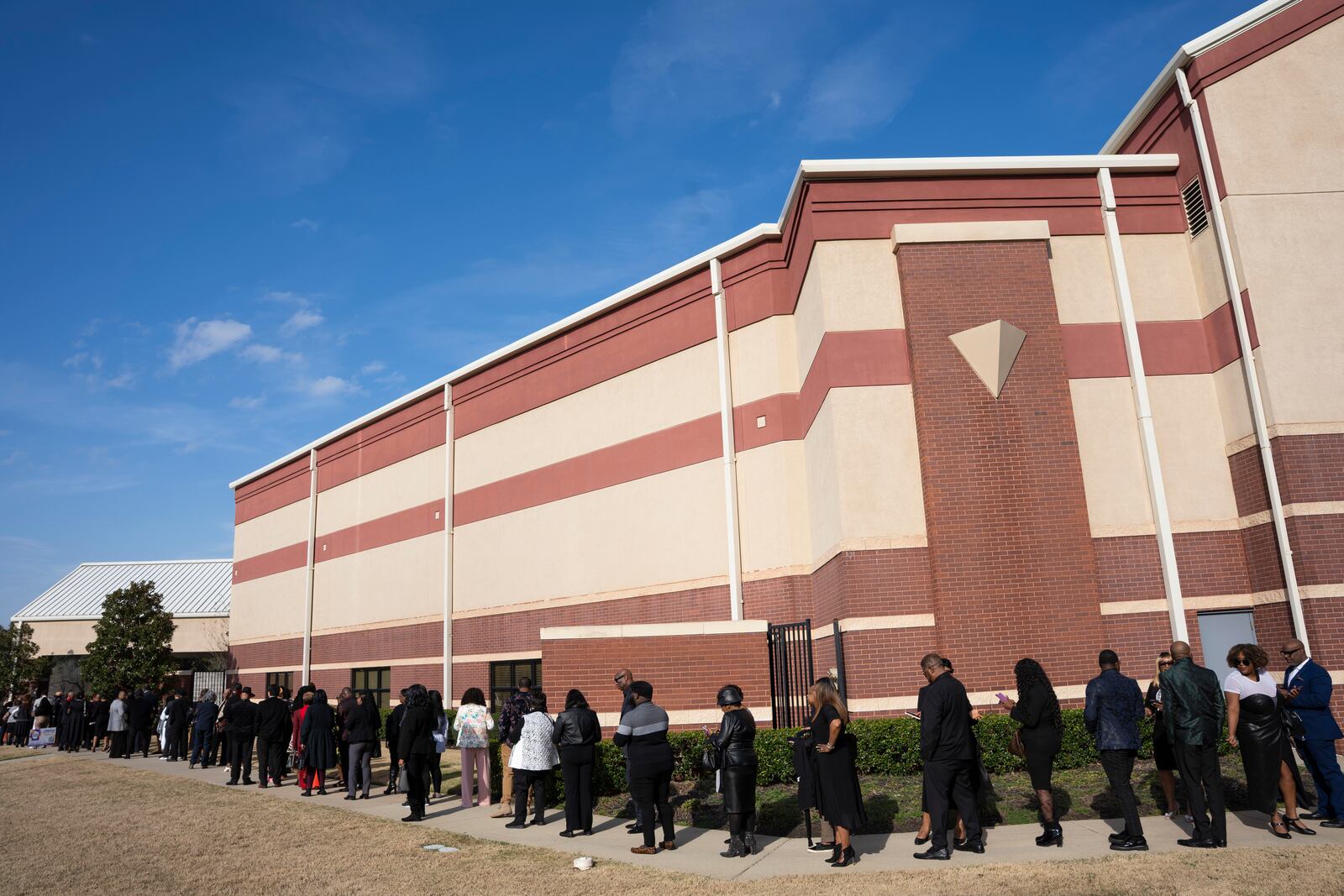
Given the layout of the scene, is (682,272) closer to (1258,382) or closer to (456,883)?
(1258,382)

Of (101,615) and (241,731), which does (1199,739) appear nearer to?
(241,731)

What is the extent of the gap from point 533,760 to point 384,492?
18790 mm

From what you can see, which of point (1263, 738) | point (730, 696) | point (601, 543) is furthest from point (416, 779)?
point (1263, 738)

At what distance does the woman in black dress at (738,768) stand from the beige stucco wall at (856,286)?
828 centimetres

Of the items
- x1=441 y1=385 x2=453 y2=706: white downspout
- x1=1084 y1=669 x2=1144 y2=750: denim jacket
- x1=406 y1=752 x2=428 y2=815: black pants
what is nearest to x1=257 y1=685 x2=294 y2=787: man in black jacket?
x1=406 y1=752 x2=428 y2=815: black pants

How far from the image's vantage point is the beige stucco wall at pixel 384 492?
27.2 m

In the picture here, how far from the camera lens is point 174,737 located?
72.2 feet

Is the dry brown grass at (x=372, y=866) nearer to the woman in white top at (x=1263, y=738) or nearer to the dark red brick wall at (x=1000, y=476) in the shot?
the woman in white top at (x=1263, y=738)

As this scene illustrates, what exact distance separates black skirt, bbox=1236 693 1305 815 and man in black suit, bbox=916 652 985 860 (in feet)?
9.07

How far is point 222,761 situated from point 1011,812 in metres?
16.6

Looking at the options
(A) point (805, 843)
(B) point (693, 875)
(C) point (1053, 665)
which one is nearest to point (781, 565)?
(C) point (1053, 665)

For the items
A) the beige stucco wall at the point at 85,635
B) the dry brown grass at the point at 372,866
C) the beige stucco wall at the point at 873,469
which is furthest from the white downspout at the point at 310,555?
the beige stucco wall at the point at 85,635

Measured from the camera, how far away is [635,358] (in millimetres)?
21703

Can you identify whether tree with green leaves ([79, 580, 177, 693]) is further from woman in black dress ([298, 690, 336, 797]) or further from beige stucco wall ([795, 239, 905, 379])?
beige stucco wall ([795, 239, 905, 379])
